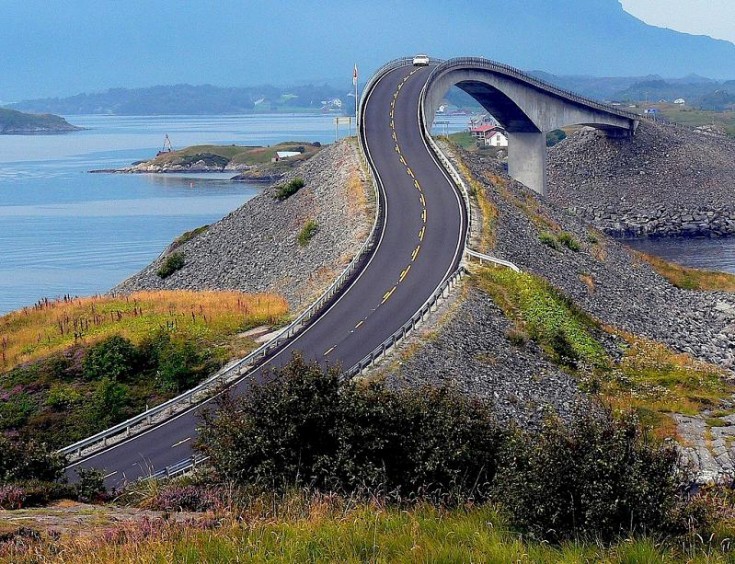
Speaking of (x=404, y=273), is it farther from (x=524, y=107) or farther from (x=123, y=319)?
(x=524, y=107)

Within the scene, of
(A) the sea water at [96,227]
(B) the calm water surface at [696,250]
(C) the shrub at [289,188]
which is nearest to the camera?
(C) the shrub at [289,188]

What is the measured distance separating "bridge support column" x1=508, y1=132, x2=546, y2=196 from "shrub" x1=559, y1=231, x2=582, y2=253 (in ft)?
164

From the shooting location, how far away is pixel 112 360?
116 ft

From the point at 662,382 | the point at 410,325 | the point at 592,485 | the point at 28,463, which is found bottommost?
the point at 662,382

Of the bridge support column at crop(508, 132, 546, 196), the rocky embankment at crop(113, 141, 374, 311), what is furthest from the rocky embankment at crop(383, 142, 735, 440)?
the bridge support column at crop(508, 132, 546, 196)

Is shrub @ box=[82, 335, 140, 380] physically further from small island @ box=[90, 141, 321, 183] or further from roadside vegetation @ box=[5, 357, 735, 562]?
small island @ box=[90, 141, 321, 183]

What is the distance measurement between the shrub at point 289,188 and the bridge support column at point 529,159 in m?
48.4

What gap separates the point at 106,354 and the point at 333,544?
2540 cm

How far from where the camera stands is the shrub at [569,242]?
5925 cm

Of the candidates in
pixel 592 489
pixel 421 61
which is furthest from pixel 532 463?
pixel 421 61

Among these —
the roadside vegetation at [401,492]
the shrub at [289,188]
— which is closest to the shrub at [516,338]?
the roadside vegetation at [401,492]

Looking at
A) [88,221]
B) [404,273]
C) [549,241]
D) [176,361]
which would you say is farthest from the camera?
[88,221]

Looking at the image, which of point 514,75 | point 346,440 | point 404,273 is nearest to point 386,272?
point 404,273

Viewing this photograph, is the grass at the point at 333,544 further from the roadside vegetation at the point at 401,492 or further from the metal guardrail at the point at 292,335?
the metal guardrail at the point at 292,335
